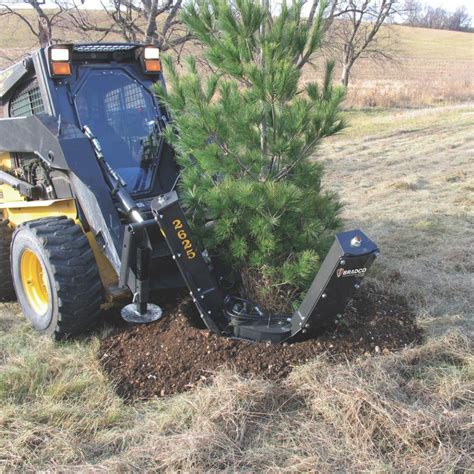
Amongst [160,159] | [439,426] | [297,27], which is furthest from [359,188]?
[439,426]

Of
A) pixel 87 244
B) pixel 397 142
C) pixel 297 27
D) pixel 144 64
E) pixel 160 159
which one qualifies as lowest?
pixel 397 142

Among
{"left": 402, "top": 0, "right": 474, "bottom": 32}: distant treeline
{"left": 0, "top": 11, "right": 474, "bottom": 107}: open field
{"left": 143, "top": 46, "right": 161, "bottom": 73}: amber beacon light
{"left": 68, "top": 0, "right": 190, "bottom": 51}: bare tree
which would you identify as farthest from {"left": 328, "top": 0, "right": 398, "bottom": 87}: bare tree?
{"left": 402, "top": 0, "right": 474, "bottom": 32}: distant treeline

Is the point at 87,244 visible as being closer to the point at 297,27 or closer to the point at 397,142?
the point at 297,27

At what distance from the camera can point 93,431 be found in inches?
116

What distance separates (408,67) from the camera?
39.9 metres

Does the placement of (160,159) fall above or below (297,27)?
below

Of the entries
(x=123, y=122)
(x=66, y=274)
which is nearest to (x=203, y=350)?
(x=66, y=274)

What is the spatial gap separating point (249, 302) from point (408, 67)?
40.3 m

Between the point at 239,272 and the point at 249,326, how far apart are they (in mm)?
428

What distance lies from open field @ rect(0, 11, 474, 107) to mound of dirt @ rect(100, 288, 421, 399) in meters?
1.83

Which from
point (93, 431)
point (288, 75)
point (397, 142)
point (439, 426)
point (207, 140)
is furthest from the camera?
point (397, 142)

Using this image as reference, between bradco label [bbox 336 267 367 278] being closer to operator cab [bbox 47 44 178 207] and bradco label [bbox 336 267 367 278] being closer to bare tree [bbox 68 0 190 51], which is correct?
operator cab [bbox 47 44 178 207]

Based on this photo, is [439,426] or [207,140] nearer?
[439,426]

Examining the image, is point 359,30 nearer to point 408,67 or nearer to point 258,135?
point 408,67
